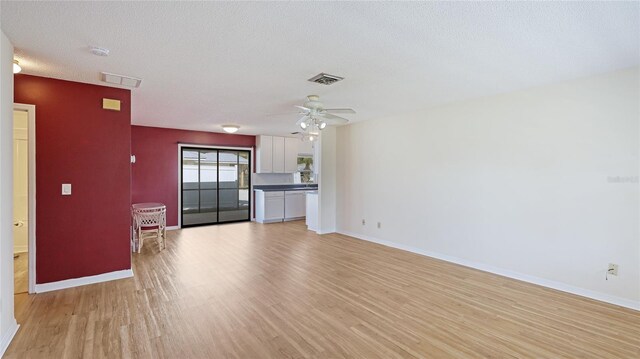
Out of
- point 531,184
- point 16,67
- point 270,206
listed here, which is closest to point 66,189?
point 16,67

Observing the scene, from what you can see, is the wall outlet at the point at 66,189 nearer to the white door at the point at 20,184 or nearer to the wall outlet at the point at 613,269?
the white door at the point at 20,184

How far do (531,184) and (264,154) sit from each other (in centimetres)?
608

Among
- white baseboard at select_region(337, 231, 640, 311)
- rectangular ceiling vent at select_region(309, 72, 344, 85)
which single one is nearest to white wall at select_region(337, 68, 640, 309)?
white baseboard at select_region(337, 231, 640, 311)

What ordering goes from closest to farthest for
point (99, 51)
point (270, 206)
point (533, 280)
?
1. point (99, 51)
2. point (533, 280)
3. point (270, 206)

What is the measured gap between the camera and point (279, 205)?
8219 mm

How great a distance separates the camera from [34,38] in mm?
2408

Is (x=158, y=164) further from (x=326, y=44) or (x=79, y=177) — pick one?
(x=326, y=44)

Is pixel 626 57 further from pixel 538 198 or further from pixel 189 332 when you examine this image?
pixel 189 332

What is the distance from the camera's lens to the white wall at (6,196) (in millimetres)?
2287

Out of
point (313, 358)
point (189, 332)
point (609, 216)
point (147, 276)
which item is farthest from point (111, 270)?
point (609, 216)

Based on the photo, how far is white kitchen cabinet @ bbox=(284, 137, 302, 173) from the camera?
8.59 meters

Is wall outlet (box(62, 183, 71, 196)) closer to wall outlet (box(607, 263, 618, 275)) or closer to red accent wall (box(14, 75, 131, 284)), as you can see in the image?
red accent wall (box(14, 75, 131, 284))

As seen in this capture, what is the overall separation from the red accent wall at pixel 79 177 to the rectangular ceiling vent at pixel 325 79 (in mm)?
2395

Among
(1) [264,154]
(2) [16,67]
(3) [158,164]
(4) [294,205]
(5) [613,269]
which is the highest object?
(2) [16,67]
